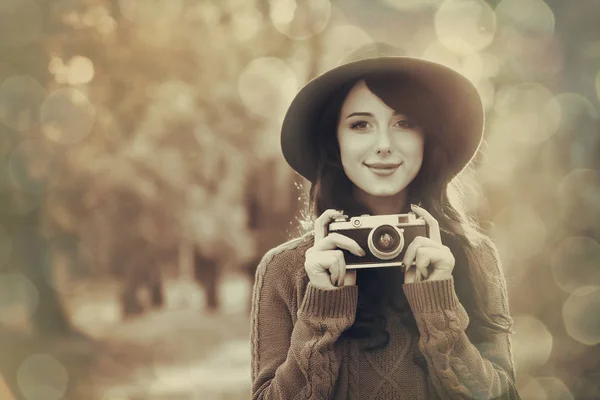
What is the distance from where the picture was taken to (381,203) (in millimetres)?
1155

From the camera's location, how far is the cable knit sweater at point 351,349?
995mm

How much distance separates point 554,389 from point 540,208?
0.44 metres

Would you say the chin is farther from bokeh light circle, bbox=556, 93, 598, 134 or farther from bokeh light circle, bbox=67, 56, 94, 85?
bokeh light circle, bbox=67, 56, 94, 85

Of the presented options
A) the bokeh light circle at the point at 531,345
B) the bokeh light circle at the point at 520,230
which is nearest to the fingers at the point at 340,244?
the bokeh light circle at the point at 520,230

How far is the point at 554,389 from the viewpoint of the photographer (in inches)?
56.7

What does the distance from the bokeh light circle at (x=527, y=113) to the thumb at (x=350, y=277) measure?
0.60 meters

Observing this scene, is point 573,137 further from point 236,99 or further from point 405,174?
point 236,99

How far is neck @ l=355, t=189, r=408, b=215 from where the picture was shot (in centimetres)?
115

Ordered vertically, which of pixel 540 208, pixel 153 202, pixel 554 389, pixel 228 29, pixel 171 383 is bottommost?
pixel 554 389

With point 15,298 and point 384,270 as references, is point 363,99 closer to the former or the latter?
point 384,270

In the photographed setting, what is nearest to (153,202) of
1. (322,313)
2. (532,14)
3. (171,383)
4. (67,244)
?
(67,244)

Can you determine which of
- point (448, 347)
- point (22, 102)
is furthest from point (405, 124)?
point (22, 102)

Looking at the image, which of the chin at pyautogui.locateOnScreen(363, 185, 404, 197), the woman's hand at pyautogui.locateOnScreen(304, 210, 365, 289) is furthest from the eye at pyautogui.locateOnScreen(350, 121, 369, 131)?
the woman's hand at pyautogui.locateOnScreen(304, 210, 365, 289)

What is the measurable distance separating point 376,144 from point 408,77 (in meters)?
0.14
